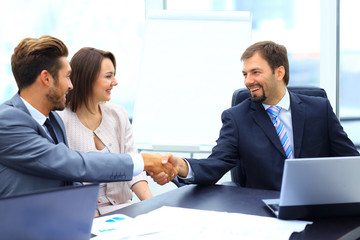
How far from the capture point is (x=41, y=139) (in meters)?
1.71

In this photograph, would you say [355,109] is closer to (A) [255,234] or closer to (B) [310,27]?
(B) [310,27]

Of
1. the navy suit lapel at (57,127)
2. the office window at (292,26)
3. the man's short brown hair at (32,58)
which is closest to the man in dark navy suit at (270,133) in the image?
the navy suit lapel at (57,127)

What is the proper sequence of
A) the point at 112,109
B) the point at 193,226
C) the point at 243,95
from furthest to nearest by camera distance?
the point at 112,109 → the point at 243,95 → the point at 193,226

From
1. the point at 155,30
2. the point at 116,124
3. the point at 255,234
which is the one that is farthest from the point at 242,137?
the point at 155,30

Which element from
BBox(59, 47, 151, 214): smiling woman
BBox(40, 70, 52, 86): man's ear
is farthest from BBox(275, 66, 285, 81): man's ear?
BBox(40, 70, 52, 86): man's ear

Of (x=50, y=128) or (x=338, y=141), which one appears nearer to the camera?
(x=50, y=128)

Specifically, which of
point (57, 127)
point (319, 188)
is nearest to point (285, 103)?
point (319, 188)

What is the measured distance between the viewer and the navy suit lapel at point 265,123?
85.9 inches

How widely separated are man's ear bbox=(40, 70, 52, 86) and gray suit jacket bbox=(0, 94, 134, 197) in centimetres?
13

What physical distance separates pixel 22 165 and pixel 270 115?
50.2 inches

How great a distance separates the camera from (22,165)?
1673 millimetres

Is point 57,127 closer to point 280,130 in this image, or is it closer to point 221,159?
point 221,159

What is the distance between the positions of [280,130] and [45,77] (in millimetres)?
1183

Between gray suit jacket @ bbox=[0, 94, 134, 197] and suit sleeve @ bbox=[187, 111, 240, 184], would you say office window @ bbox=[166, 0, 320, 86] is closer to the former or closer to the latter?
suit sleeve @ bbox=[187, 111, 240, 184]
